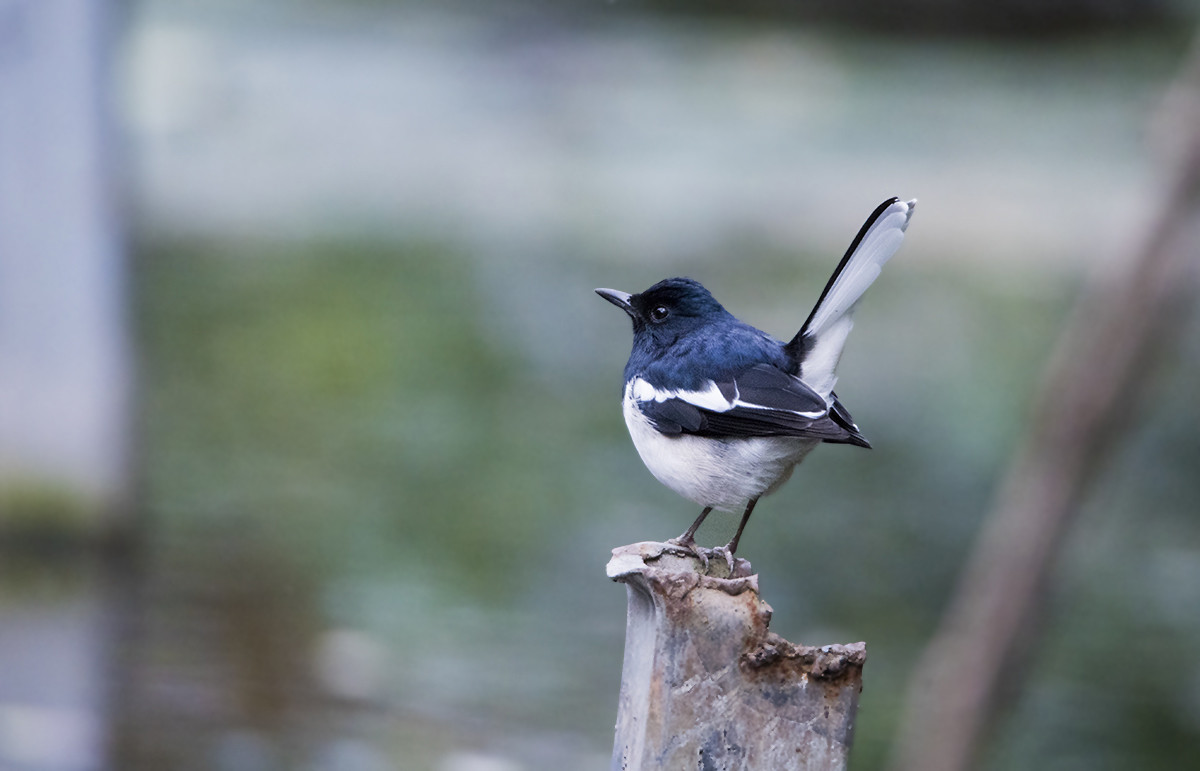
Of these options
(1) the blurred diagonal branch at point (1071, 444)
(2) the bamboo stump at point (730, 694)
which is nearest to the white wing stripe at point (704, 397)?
(2) the bamboo stump at point (730, 694)

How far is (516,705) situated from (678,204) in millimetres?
6673

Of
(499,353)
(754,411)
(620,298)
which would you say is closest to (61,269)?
(499,353)

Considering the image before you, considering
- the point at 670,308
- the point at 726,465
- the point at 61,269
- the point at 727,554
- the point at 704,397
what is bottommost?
the point at 727,554

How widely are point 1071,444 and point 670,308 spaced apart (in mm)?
1598

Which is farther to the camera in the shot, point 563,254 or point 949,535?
point 563,254

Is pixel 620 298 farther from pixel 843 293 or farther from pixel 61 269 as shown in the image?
Result: pixel 61 269

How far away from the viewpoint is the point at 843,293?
243cm

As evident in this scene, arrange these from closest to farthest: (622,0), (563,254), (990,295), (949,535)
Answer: (949,535) → (990,295) → (563,254) → (622,0)

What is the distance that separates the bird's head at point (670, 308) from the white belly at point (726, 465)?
0.32 metres

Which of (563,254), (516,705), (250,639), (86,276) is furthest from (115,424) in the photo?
(563,254)

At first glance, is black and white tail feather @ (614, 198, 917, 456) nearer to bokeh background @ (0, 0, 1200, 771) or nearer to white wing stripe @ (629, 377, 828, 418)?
white wing stripe @ (629, 377, 828, 418)

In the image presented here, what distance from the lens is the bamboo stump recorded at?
1.92 m

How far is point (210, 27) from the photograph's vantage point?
1395 cm

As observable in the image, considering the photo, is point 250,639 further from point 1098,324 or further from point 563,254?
point 563,254
